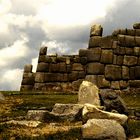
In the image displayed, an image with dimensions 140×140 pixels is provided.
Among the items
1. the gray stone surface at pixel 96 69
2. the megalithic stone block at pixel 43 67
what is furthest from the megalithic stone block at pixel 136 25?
the megalithic stone block at pixel 43 67

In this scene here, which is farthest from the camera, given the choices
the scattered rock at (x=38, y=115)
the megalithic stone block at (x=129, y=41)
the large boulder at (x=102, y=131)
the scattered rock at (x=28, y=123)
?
the megalithic stone block at (x=129, y=41)

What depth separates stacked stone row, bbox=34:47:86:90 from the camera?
1597 inches

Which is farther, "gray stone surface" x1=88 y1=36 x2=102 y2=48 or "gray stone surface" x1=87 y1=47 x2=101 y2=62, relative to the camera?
"gray stone surface" x1=88 y1=36 x2=102 y2=48

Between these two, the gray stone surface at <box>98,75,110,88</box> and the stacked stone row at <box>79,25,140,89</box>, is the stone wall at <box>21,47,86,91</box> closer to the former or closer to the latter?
the stacked stone row at <box>79,25,140,89</box>

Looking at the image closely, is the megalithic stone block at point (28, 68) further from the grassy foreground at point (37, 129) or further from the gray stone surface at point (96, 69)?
the grassy foreground at point (37, 129)

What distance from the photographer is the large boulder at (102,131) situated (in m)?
15.5

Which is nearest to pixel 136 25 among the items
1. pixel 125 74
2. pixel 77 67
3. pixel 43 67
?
pixel 125 74

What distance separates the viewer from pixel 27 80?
43.2 m

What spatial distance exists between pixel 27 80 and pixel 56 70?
3594 mm

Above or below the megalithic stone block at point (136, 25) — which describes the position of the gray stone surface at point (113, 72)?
below

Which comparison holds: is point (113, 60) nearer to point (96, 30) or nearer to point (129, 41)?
point (129, 41)

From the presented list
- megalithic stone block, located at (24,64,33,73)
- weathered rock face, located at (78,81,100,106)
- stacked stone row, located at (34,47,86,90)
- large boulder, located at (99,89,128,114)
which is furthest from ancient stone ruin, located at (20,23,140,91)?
large boulder, located at (99,89,128,114)

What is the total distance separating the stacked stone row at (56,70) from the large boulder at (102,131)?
24.1 m

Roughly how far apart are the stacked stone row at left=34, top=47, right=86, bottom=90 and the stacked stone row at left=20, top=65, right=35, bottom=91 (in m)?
1.99
